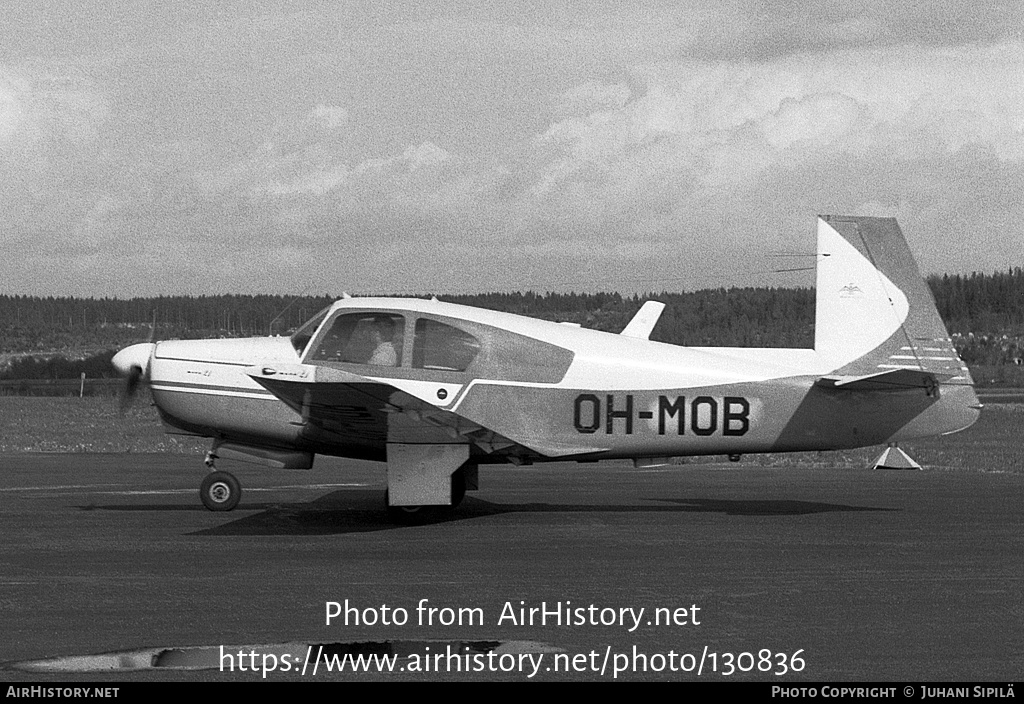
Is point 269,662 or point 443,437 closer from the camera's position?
point 269,662

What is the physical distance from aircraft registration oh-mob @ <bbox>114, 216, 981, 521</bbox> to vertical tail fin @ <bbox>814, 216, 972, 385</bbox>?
0.02m

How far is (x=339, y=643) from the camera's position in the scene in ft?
23.1

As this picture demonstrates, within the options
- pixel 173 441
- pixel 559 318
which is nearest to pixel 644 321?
pixel 559 318

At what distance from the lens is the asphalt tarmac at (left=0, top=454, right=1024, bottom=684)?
21.7ft

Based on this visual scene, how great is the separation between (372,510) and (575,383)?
9.24ft

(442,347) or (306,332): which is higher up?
(306,332)

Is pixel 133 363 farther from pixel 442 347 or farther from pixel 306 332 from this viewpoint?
pixel 442 347

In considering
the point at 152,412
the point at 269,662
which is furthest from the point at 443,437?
the point at 152,412

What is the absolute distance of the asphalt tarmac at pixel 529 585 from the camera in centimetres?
662

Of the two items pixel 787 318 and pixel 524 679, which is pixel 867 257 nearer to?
pixel 524 679

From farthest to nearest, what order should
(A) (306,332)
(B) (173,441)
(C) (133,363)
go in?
(B) (173,441) < (C) (133,363) < (A) (306,332)

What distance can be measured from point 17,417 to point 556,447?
93.7ft

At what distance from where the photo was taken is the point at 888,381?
42.0 ft

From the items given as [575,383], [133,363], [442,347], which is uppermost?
[442,347]
